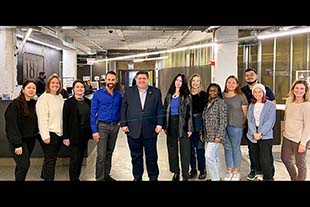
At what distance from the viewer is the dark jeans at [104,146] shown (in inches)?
172

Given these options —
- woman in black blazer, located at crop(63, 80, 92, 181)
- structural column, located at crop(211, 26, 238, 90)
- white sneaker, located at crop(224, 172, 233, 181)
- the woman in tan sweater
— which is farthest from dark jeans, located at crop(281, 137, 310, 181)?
structural column, located at crop(211, 26, 238, 90)

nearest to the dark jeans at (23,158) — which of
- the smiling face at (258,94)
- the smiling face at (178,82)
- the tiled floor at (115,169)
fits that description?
the tiled floor at (115,169)

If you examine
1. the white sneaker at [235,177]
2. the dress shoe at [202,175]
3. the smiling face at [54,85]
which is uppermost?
the smiling face at [54,85]

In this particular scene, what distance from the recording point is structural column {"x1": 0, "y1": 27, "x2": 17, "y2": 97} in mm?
7723

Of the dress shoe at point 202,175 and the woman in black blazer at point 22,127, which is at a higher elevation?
the woman in black blazer at point 22,127

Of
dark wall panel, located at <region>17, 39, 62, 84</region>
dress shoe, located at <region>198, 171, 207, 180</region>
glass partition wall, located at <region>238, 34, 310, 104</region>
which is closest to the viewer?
dress shoe, located at <region>198, 171, 207, 180</region>

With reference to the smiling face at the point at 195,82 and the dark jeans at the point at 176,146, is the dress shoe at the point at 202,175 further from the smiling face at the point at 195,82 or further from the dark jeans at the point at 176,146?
the smiling face at the point at 195,82

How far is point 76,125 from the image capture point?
422cm

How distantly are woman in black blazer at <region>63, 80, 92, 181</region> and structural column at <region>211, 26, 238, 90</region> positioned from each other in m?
4.38

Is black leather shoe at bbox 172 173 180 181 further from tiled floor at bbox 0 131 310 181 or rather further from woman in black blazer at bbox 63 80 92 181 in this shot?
woman in black blazer at bbox 63 80 92 181

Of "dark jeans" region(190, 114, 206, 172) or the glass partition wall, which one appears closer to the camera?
"dark jeans" region(190, 114, 206, 172)

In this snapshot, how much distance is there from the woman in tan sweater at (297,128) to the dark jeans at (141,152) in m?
1.49
